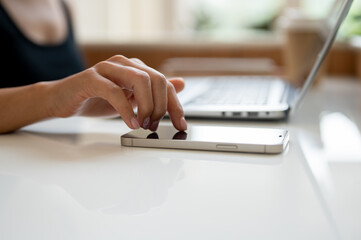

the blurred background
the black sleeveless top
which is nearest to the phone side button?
the black sleeveless top

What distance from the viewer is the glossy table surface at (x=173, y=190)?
30 centimetres

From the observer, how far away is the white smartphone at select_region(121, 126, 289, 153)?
50cm

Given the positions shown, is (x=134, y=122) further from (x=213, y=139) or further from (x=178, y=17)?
(x=178, y=17)

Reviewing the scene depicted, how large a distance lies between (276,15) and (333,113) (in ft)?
7.26

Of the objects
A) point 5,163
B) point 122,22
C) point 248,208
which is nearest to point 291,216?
point 248,208

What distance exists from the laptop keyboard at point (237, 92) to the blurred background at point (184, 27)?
80 centimetres

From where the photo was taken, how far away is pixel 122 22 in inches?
112

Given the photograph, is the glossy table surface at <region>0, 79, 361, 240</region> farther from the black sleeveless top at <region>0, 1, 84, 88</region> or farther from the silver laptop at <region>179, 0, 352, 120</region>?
the black sleeveless top at <region>0, 1, 84, 88</region>

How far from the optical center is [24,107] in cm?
62

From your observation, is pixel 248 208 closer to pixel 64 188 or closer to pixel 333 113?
pixel 64 188

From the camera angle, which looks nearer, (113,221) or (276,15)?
(113,221)

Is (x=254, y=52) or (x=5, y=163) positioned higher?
(x=254, y=52)

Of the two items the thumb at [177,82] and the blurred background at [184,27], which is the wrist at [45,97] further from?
the blurred background at [184,27]

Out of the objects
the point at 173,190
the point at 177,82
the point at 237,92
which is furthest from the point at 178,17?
the point at 173,190
